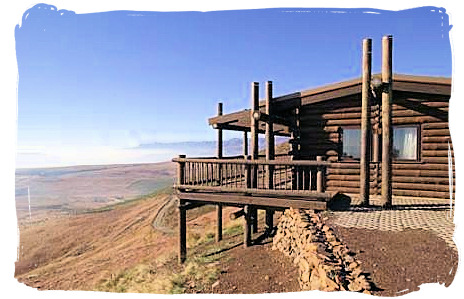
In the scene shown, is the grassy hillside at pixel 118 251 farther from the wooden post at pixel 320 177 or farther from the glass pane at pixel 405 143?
the glass pane at pixel 405 143

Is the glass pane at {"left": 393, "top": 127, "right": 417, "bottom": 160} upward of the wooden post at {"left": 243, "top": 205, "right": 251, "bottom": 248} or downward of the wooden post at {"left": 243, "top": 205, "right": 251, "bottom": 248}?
upward

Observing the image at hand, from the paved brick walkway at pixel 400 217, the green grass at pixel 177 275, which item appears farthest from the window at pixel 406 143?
the green grass at pixel 177 275

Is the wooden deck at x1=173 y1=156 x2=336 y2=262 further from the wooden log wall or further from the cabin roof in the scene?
the cabin roof

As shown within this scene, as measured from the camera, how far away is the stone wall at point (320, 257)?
2613 mm

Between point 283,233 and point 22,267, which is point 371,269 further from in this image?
point 22,267

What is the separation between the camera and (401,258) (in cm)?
305

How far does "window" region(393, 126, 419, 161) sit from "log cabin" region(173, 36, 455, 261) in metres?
0.02

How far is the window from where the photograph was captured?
283 inches

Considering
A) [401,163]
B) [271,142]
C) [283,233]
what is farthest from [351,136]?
[283,233]

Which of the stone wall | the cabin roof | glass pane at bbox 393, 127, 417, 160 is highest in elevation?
the cabin roof

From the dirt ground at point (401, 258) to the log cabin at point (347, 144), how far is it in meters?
1.26

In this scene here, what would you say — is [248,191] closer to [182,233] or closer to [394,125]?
[182,233]

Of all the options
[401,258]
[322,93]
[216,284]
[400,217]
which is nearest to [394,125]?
[322,93]

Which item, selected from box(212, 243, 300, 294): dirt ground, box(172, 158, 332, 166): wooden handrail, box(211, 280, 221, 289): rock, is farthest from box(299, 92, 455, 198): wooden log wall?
box(211, 280, 221, 289): rock
